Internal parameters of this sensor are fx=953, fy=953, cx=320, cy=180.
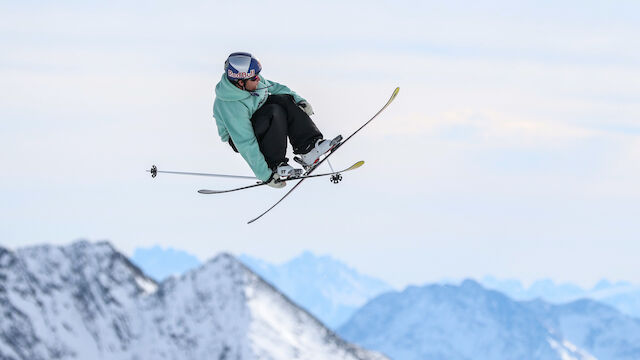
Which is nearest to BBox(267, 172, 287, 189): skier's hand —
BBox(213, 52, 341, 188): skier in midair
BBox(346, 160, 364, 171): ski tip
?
BBox(213, 52, 341, 188): skier in midair

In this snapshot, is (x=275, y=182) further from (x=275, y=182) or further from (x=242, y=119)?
(x=242, y=119)

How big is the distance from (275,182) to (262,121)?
1.57 m

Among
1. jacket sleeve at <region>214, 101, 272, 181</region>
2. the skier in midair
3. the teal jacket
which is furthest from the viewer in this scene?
jacket sleeve at <region>214, 101, 272, 181</region>

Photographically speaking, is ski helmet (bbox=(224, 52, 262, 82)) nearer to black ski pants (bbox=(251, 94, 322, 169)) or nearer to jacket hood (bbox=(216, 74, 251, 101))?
jacket hood (bbox=(216, 74, 251, 101))

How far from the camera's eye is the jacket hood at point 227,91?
21969 millimetres

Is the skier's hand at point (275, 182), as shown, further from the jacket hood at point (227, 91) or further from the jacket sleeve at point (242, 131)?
the jacket hood at point (227, 91)

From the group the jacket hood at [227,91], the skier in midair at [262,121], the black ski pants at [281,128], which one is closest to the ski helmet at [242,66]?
the skier in midair at [262,121]

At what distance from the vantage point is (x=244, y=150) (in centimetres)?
2269

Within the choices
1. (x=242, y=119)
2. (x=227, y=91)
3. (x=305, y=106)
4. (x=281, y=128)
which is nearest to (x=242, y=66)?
(x=227, y=91)

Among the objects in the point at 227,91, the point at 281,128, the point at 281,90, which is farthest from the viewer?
the point at 281,90

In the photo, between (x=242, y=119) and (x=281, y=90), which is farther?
(x=281, y=90)

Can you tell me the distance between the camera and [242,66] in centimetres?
2133

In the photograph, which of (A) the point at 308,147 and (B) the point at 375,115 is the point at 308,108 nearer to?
(A) the point at 308,147

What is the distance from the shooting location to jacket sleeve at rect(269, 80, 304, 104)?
23781 millimetres
